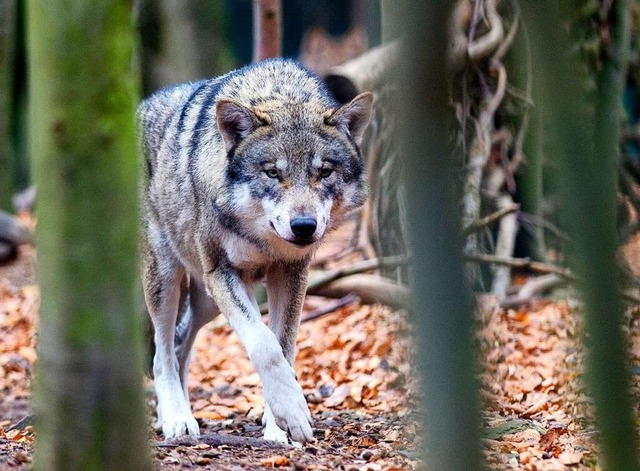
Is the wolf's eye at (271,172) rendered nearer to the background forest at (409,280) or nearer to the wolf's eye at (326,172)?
the wolf's eye at (326,172)

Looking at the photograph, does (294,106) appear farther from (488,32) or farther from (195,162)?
(488,32)

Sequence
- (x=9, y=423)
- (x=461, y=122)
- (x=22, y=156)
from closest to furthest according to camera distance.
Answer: (x=9, y=423) → (x=461, y=122) → (x=22, y=156)

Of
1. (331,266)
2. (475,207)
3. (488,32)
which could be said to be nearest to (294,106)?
(475,207)

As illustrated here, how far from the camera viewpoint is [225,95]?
19.8 feet

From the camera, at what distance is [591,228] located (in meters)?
2.77

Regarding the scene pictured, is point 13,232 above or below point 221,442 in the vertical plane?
above

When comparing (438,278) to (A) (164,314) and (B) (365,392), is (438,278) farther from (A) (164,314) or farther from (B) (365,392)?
(B) (365,392)

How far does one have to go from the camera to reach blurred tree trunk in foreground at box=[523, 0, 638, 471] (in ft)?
8.97

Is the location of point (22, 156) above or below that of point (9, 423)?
above

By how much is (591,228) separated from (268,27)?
20.8ft

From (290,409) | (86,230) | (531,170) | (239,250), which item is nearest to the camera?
(86,230)

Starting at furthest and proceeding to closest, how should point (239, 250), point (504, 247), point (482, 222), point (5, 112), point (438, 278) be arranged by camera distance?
point (5, 112), point (504, 247), point (482, 222), point (239, 250), point (438, 278)

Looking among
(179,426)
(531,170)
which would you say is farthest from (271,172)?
(531,170)

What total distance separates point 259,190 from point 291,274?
652 millimetres
